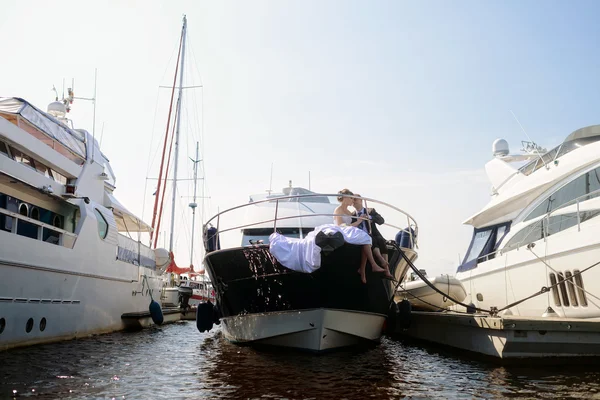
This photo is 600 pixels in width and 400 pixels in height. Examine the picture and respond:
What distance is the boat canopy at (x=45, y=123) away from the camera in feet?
33.6

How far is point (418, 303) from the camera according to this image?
1215 cm

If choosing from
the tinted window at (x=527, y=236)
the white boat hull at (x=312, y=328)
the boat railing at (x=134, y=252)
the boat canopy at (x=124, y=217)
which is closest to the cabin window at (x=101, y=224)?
the boat railing at (x=134, y=252)

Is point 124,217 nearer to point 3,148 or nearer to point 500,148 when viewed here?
point 3,148

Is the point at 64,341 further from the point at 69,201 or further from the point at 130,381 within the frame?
the point at 130,381

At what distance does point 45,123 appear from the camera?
11.3 metres

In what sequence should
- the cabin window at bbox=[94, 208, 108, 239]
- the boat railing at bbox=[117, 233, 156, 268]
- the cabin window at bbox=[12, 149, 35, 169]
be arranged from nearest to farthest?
the cabin window at bbox=[12, 149, 35, 169] → the cabin window at bbox=[94, 208, 108, 239] → the boat railing at bbox=[117, 233, 156, 268]

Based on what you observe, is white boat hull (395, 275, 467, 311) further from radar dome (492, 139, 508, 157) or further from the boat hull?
radar dome (492, 139, 508, 157)

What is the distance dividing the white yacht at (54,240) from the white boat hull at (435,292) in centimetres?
758

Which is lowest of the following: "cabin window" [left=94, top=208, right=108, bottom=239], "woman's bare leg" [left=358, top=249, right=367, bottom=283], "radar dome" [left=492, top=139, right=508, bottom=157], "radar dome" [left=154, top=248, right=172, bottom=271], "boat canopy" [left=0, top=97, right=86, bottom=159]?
"woman's bare leg" [left=358, top=249, right=367, bottom=283]

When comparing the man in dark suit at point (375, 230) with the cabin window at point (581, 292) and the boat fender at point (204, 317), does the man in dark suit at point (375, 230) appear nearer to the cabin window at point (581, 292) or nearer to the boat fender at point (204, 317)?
the cabin window at point (581, 292)

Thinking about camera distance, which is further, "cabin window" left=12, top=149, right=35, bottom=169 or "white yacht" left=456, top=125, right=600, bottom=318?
"cabin window" left=12, top=149, right=35, bottom=169

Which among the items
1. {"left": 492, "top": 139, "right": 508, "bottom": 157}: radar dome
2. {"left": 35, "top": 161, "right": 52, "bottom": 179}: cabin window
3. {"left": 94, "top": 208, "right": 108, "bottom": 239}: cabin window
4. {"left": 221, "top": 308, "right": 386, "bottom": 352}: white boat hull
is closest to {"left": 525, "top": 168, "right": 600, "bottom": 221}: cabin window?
{"left": 221, "top": 308, "right": 386, "bottom": 352}: white boat hull

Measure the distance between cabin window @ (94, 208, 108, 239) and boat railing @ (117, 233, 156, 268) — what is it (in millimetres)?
1001

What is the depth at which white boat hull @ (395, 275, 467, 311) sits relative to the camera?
433 inches
